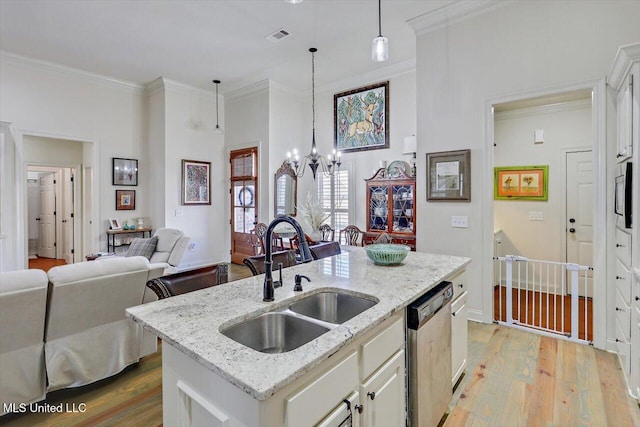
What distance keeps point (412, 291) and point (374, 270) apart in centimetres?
48

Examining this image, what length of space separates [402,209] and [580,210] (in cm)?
239

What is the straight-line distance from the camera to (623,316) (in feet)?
8.09

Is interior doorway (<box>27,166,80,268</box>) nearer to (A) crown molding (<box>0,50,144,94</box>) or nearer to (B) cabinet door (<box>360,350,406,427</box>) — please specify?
(A) crown molding (<box>0,50,144,94</box>)

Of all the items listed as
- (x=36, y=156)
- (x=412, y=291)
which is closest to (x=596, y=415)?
(x=412, y=291)

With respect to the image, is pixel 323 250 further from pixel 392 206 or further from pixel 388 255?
pixel 392 206

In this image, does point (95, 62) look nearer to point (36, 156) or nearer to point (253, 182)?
point (36, 156)

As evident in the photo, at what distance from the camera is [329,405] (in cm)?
108

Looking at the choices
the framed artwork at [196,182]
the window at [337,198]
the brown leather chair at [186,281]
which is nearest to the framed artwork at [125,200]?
the framed artwork at [196,182]

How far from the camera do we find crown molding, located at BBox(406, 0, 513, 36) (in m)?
3.33

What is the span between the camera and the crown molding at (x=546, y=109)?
14.1 ft

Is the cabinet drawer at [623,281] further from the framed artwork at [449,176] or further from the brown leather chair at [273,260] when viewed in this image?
the brown leather chair at [273,260]

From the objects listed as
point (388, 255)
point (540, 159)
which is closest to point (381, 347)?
point (388, 255)

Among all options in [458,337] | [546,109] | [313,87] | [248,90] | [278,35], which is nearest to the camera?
[458,337]

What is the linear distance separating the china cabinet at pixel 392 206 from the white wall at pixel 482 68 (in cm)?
68
